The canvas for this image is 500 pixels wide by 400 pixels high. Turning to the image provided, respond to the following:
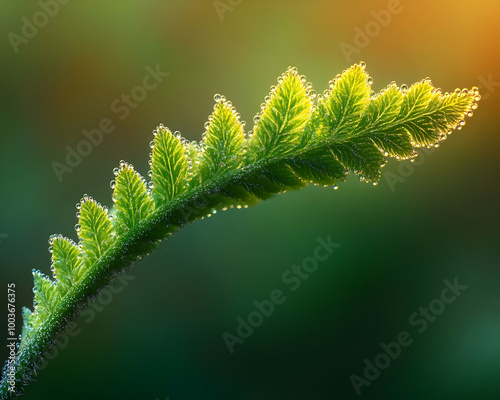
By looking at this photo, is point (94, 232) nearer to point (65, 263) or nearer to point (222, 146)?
point (65, 263)

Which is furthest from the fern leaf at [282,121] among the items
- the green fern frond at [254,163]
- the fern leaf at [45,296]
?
the fern leaf at [45,296]

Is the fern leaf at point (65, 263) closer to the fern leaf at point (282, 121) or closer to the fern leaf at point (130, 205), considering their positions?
the fern leaf at point (130, 205)

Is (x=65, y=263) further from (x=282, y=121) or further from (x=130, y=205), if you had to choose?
(x=282, y=121)

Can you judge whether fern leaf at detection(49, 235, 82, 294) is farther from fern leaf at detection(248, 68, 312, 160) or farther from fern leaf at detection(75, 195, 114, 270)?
fern leaf at detection(248, 68, 312, 160)

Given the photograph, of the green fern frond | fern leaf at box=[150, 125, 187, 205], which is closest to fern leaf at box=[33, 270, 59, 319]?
the green fern frond

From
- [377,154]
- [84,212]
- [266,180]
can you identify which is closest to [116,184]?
[84,212]

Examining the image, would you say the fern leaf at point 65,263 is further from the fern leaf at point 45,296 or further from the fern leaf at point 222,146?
the fern leaf at point 222,146

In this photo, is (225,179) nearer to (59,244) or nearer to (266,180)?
(266,180)

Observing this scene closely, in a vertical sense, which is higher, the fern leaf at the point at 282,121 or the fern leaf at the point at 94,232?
the fern leaf at the point at 94,232

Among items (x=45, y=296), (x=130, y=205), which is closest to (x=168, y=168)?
(x=130, y=205)
